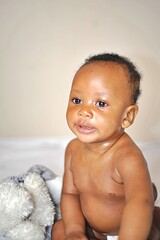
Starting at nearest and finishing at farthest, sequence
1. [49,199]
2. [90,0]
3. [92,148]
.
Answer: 1. [92,148]
2. [49,199]
3. [90,0]

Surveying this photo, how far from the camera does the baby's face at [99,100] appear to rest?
63cm

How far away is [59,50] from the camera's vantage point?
1378 millimetres

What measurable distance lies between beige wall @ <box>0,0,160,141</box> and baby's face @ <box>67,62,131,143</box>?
2.43ft

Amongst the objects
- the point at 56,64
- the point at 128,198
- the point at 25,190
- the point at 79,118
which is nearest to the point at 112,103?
the point at 79,118

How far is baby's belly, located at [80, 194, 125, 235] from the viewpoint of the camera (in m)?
0.71

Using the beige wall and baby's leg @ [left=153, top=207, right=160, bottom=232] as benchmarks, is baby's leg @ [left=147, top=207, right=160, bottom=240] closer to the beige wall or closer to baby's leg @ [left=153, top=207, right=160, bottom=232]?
baby's leg @ [left=153, top=207, right=160, bottom=232]

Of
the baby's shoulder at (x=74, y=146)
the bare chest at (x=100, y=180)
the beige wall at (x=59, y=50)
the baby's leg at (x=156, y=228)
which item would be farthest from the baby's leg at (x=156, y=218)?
the beige wall at (x=59, y=50)

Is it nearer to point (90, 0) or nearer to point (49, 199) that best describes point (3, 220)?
point (49, 199)

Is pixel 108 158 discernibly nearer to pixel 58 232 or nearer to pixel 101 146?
pixel 101 146

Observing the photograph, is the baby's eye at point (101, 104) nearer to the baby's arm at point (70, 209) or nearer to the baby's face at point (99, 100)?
the baby's face at point (99, 100)

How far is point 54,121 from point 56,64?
9.5 inches

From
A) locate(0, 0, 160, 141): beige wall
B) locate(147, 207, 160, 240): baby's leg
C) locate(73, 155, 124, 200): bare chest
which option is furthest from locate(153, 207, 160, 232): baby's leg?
locate(0, 0, 160, 141): beige wall

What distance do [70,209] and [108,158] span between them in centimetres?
16

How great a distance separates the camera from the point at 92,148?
28.2 inches
